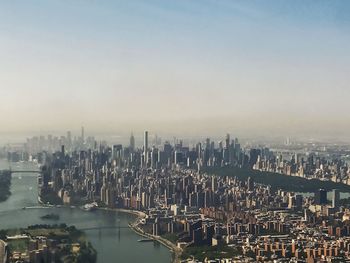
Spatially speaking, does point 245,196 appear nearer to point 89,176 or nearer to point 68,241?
point 89,176

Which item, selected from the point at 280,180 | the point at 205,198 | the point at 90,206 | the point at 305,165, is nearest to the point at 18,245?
the point at 90,206

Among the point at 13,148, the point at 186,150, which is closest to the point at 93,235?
the point at 13,148

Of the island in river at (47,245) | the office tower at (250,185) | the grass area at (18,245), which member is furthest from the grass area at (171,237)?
the office tower at (250,185)

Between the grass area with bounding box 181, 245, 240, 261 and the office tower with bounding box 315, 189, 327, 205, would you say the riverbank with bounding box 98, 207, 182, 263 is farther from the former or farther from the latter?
the office tower with bounding box 315, 189, 327, 205

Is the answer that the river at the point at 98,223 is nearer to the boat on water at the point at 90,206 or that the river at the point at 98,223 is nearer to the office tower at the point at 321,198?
the boat on water at the point at 90,206

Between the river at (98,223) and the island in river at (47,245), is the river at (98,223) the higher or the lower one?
the lower one

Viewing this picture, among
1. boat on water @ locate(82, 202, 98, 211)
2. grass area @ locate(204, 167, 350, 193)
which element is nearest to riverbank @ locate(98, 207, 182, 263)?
boat on water @ locate(82, 202, 98, 211)
